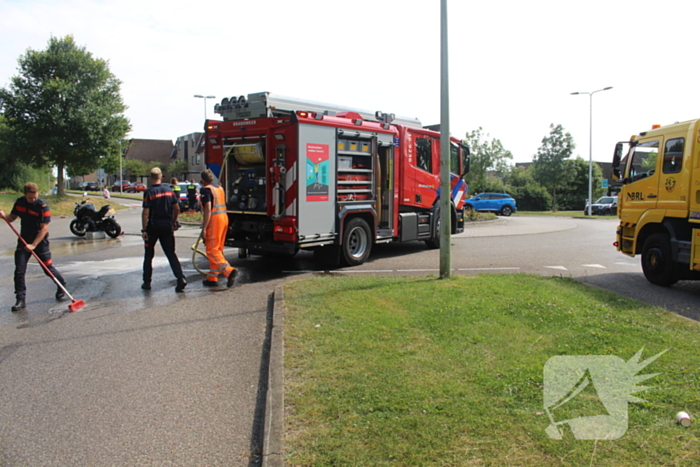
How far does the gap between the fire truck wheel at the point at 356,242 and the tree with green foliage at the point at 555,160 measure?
150 feet

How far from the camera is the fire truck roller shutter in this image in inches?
412

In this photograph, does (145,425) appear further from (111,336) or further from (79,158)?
(79,158)

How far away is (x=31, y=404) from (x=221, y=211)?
506cm

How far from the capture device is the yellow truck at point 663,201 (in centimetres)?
870

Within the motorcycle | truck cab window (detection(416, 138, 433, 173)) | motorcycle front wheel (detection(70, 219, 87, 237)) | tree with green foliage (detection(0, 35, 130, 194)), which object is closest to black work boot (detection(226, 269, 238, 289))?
truck cab window (detection(416, 138, 433, 173))

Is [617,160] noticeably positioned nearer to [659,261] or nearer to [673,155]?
[673,155]

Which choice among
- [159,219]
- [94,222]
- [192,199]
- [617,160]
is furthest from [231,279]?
[192,199]

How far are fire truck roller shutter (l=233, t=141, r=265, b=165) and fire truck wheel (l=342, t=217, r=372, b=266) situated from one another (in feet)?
6.98

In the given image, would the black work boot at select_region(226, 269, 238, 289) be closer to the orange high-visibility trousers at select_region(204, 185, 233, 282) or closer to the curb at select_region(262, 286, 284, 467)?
the orange high-visibility trousers at select_region(204, 185, 233, 282)

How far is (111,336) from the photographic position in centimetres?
634

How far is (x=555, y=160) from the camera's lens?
52.8 m

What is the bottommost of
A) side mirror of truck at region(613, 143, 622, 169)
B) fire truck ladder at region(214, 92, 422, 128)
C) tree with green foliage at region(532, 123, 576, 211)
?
side mirror of truck at region(613, 143, 622, 169)

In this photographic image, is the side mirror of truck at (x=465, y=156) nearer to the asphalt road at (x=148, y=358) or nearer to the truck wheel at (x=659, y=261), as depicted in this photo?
the asphalt road at (x=148, y=358)

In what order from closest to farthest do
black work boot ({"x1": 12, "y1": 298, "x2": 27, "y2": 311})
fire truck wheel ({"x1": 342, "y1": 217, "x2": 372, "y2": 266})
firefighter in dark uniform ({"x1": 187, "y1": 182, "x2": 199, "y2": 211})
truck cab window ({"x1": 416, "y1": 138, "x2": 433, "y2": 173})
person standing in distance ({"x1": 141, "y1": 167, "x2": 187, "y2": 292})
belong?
black work boot ({"x1": 12, "y1": 298, "x2": 27, "y2": 311})
person standing in distance ({"x1": 141, "y1": 167, "x2": 187, "y2": 292})
fire truck wheel ({"x1": 342, "y1": 217, "x2": 372, "y2": 266})
truck cab window ({"x1": 416, "y1": 138, "x2": 433, "y2": 173})
firefighter in dark uniform ({"x1": 187, "y1": 182, "x2": 199, "y2": 211})
